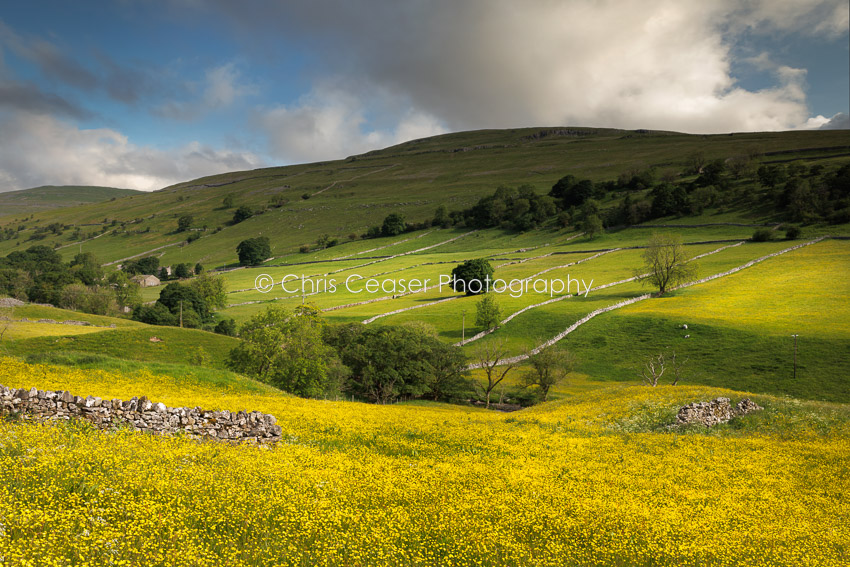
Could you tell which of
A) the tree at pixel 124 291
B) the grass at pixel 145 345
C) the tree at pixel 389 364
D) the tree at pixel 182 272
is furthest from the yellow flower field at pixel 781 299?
the tree at pixel 182 272

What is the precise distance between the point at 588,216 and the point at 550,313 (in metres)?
69.3

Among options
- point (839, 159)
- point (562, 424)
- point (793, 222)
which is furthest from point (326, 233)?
point (839, 159)

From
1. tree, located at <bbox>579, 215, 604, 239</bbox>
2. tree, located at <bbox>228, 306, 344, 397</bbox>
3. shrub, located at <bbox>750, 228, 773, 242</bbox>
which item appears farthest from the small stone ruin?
tree, located at <bbox>579, 215, 604, 239</bbox>

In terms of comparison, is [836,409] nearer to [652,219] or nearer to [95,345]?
[95,345]

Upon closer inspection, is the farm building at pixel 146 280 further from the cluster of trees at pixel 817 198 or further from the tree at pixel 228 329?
the cluster of trees at pixel 817 198

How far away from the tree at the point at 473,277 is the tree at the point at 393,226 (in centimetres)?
7175

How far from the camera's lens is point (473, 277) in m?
104

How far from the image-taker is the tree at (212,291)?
356ft

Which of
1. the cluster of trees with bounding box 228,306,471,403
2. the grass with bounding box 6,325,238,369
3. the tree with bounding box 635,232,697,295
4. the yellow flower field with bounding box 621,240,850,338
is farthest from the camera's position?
the tree with bounding box 635,232,697,295

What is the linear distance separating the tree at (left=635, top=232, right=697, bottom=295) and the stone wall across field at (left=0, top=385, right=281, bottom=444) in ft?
282

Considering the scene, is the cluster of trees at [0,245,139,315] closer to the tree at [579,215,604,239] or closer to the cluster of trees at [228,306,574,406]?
the cluster of trees at [228,306,574,406]

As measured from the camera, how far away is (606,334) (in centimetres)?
7244

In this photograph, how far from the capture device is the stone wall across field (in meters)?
16.1

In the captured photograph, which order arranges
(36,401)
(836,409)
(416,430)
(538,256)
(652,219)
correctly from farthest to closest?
1. (652,219)
2. (538,256)
3. (836,409)
4. (416,430)
5. (36,401)
